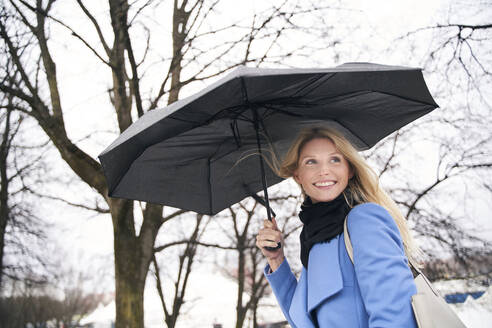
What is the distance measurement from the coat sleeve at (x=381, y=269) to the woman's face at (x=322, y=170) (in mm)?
378

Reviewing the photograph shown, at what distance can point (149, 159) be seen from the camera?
2682 mm

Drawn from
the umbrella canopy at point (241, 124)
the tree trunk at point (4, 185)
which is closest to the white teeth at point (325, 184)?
the umbrella canopy at point (241, 124)

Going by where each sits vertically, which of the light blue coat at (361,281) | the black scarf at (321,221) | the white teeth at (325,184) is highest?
the white teeth at (325,184)

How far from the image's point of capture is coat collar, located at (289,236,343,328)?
67.4 inches

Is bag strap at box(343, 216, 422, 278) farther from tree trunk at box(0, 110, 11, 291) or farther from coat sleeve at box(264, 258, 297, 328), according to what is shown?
tree trunk at box(0, 110, 11, 291)

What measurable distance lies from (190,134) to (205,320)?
16898 millimetres

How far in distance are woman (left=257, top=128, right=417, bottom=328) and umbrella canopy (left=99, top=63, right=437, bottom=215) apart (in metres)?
0.33

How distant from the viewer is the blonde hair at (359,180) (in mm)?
2102

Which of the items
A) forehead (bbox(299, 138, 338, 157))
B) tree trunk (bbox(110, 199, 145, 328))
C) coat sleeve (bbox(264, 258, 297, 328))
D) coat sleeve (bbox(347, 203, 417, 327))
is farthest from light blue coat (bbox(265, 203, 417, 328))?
tree trunk (bbox(110, 199, 145, 328))

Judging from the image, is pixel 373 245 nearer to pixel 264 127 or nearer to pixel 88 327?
pixel 264 127

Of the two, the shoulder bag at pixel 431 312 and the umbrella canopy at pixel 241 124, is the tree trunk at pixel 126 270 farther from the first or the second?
the shoulder bag at pixel 431 312

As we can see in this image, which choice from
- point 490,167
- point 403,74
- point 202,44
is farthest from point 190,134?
point 490,167

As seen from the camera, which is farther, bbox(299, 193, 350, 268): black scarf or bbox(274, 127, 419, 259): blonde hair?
bbox(274, 127, 419, 259): blonde hair

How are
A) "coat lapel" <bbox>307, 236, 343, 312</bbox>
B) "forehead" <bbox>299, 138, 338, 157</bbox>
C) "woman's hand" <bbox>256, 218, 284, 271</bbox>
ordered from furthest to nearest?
"woman's hand" <bbox>256, 218, 284, 271</bbox> → "forehead" <bbox>299, 138, 338, 157</bbox> → "coat lapel" <bbox>307, 236, 343, 312</bbox>
